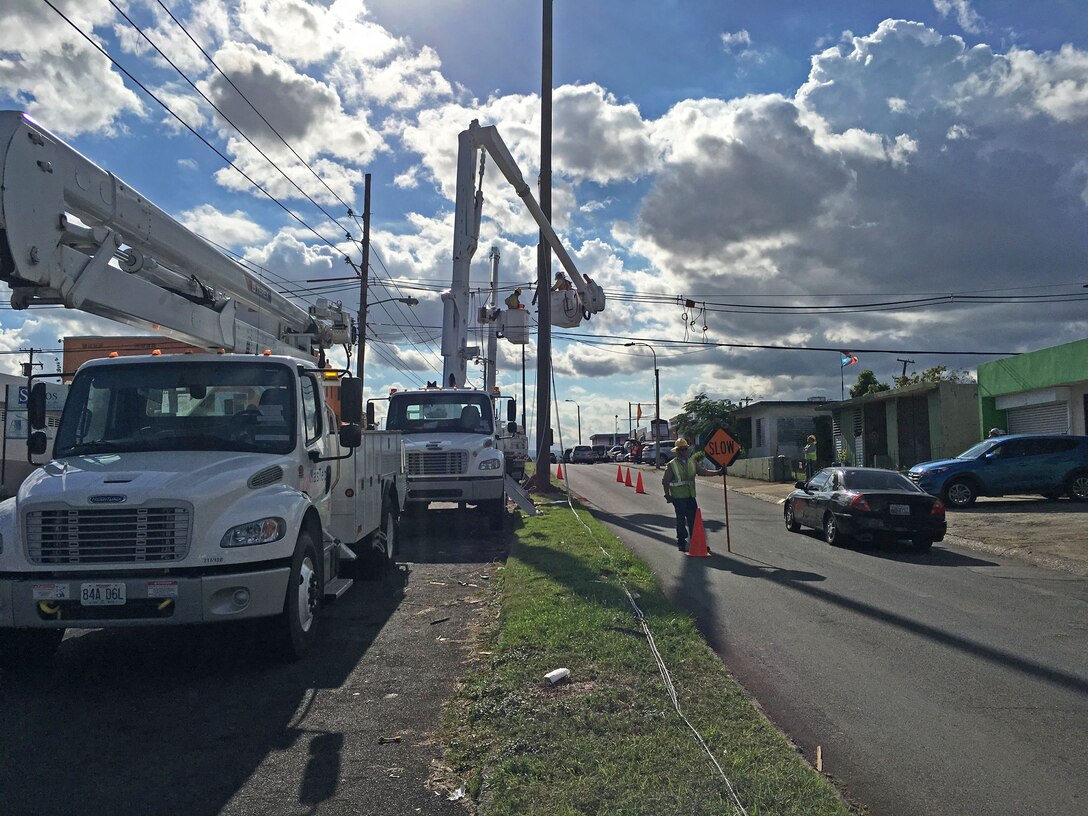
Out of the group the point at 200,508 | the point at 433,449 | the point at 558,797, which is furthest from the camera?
the point at 433,449

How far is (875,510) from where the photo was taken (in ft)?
48.6

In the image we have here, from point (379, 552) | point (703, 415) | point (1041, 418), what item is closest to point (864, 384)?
point (703, 415)

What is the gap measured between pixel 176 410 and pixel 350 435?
156 cm

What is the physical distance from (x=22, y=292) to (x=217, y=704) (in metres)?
3.49

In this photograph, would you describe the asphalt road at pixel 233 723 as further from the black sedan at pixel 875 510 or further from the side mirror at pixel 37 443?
the black sedan at pixel 875 510

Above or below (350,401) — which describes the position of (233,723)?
below

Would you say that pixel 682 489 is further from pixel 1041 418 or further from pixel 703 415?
pixel 703 415

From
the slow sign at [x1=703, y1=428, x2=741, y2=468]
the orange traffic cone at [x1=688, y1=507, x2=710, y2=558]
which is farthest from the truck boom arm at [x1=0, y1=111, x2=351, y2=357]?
the slow sign at [x1=703, y1=428, x2=741, y2=468]

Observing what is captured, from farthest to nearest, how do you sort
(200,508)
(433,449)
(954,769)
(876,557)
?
(433,449), (876,557), (200,508), (954,769)

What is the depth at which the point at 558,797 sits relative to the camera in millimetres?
4156

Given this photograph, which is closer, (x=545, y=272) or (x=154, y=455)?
(x=154, y=455)

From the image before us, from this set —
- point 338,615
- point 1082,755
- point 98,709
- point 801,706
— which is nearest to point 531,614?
point 338,615

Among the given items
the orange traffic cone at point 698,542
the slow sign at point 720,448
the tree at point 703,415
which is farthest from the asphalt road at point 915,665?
the tree at point 703,415

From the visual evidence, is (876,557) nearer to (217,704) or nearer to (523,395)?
(217,704)
